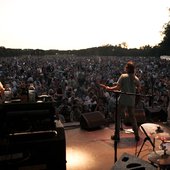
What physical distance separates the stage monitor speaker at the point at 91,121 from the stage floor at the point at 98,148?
0.33ft

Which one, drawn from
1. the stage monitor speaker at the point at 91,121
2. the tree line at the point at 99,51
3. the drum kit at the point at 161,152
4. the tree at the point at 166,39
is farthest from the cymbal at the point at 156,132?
the tree line at the point at 99,51

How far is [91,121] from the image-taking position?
6.58 m

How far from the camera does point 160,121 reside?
7.64 metres

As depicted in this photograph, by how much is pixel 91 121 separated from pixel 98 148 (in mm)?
1272

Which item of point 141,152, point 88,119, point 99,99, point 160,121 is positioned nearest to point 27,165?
point 141,152

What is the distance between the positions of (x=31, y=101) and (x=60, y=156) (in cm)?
78

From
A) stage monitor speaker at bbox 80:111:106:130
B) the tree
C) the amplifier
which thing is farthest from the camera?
the tree

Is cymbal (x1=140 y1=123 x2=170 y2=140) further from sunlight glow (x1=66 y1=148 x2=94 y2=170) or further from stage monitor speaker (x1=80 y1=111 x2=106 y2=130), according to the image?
stage monitor speaker (x1=80 y1=111 x2=106 y2=130)

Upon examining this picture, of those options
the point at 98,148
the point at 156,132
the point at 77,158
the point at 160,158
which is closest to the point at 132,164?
the point at 160,158

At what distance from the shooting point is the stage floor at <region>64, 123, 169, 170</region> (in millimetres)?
4605

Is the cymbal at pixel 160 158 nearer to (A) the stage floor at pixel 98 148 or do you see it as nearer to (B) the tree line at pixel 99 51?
(A) the stage floor at pixel 98 148

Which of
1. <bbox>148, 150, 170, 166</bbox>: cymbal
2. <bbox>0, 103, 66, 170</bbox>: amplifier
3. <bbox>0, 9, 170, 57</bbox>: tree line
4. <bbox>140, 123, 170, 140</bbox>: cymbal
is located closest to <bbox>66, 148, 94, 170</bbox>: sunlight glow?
<bbox>0, 103, 66, 170</bbox>: amplifier

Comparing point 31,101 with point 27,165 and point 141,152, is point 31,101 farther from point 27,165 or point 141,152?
point 141,152

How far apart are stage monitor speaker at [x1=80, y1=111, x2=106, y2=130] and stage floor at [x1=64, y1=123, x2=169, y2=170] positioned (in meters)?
0.10
